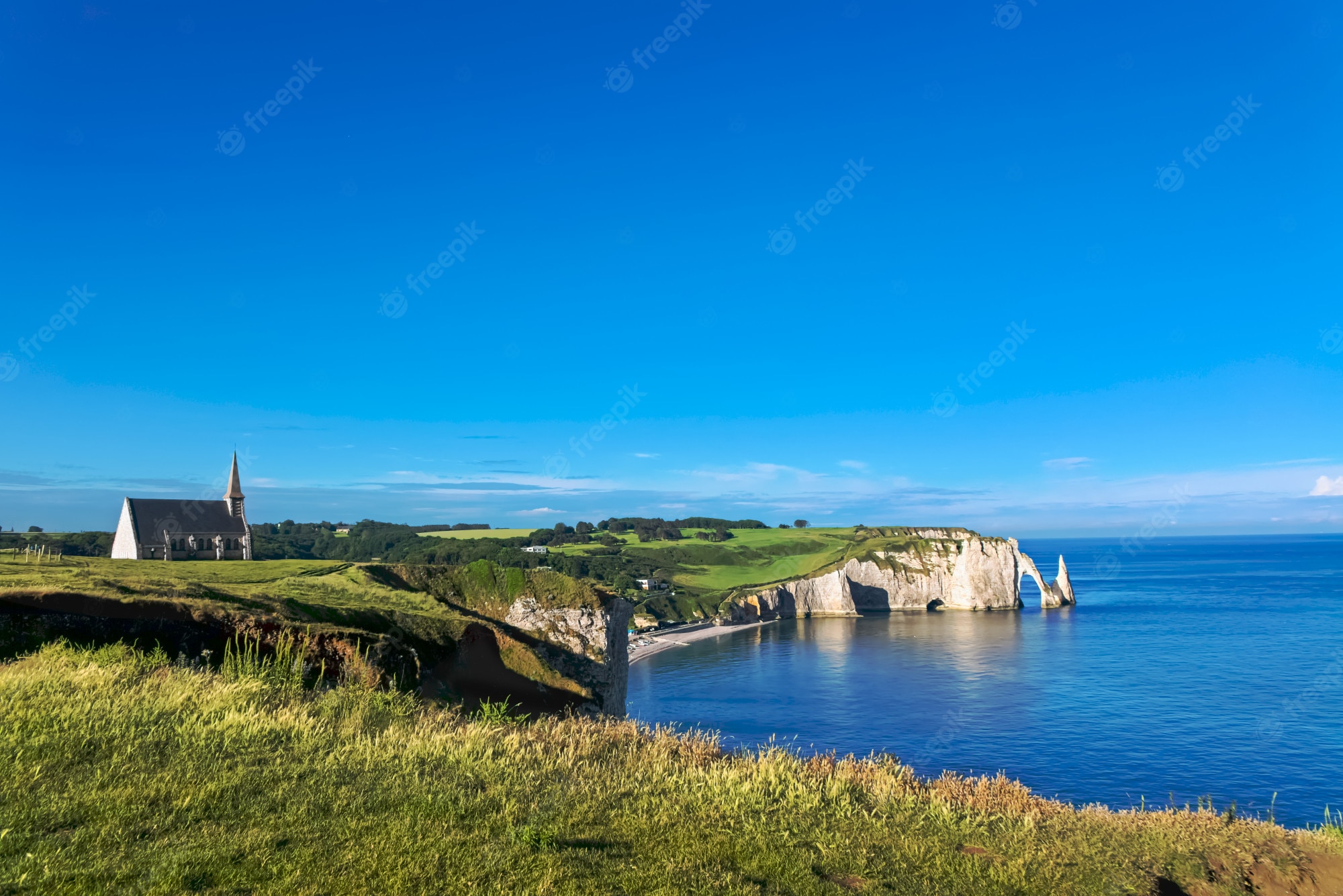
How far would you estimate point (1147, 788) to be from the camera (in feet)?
136

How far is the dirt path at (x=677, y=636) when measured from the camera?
103m

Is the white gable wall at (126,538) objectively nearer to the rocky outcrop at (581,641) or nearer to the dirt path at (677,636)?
the rocky outcrop at (581,641)

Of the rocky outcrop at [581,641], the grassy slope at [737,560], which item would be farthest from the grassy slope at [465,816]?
the grassy slope at [737,560]

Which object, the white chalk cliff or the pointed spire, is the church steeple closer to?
the pointed spire

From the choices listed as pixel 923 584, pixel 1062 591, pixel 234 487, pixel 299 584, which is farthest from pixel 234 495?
pixel 1062 591

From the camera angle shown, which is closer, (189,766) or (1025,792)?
(189,766)

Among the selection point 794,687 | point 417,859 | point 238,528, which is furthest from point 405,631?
point 794,687

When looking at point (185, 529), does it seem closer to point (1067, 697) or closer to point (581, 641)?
point (581, 641)

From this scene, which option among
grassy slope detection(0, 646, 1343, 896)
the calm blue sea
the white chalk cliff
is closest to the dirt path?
the calm blue sea

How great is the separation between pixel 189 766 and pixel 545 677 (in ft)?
54.8

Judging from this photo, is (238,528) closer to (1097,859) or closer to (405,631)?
(405,631)

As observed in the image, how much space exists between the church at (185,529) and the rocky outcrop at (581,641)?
41575 mm

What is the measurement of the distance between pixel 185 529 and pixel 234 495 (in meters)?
4.35

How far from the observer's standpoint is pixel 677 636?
118500 millimetres
